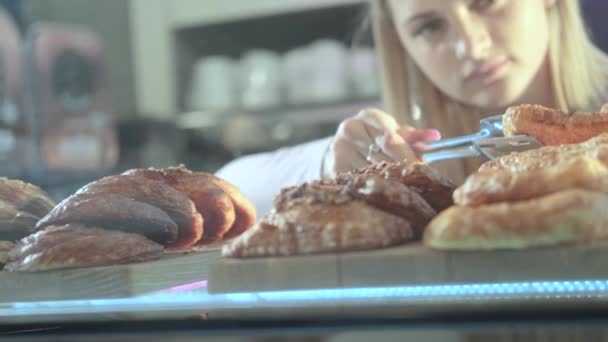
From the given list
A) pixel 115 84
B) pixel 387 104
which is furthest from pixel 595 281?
pixel 115 84

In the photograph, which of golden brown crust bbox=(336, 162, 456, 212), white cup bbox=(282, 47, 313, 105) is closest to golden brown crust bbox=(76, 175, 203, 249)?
golden brown crust bbox=(336, 162, 456, 212)

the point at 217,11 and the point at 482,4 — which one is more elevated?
the point at 217,11

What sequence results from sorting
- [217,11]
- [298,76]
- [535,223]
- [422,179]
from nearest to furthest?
[535,223] → [422,179] → [298,76] → [217,11]

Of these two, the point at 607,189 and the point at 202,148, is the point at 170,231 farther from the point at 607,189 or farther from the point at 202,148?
the point at 202,148

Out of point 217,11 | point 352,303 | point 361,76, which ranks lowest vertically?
point 352,303

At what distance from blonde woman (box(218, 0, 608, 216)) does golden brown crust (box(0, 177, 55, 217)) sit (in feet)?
0.43

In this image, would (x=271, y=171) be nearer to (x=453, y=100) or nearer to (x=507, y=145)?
(x=453, y=100)

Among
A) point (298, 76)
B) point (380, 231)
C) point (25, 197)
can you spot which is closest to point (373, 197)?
point (380, 231)

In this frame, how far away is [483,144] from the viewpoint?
424mm

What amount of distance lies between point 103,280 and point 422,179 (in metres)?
0.17

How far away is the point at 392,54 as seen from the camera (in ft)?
2.39

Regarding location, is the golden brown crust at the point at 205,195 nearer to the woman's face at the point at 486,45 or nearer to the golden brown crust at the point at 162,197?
the golden brown crust at the point at 162,197

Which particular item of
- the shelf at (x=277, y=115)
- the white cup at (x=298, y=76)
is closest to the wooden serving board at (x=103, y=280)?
the shelf at (x=277, y=115)

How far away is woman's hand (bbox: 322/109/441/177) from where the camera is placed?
1.58 ft
